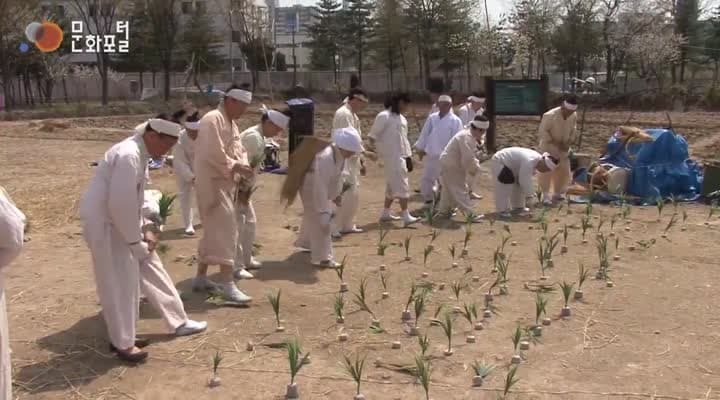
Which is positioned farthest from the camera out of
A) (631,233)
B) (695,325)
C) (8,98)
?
(8,98)

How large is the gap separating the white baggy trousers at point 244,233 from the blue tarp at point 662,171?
638 centimetres

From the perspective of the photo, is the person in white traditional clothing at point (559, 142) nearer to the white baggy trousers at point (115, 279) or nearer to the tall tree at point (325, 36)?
the white baggy trousers at point (115, 279)

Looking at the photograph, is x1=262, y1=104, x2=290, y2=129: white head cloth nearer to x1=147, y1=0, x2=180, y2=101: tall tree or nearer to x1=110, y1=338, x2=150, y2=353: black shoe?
x1=110, y1=338, x2=150, y2=353: black shoe

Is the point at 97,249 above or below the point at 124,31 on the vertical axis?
below

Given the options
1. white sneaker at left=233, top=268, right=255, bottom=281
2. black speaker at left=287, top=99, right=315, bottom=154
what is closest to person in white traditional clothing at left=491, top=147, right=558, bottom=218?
A: white sneaker at left=233, top=268, right=255, bottom=281

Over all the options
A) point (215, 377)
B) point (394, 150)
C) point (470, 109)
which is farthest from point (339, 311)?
point (470, 109)

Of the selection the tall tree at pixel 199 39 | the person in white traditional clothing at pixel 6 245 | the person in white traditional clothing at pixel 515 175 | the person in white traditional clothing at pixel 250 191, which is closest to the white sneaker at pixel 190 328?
the person in white traditional clothing at pixel 250 191

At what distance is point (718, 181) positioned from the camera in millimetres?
10375

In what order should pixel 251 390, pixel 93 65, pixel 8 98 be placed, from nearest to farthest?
pixel 251 390 < pixel 8 98 < pixel 93 65

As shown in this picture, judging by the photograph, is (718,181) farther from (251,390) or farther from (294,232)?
(251,390)

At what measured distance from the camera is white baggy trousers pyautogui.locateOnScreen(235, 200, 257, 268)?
257 inches

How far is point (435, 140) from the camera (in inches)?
407

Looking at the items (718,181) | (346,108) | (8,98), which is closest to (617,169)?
(718,181)

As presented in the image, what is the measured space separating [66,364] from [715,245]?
21.2ft
